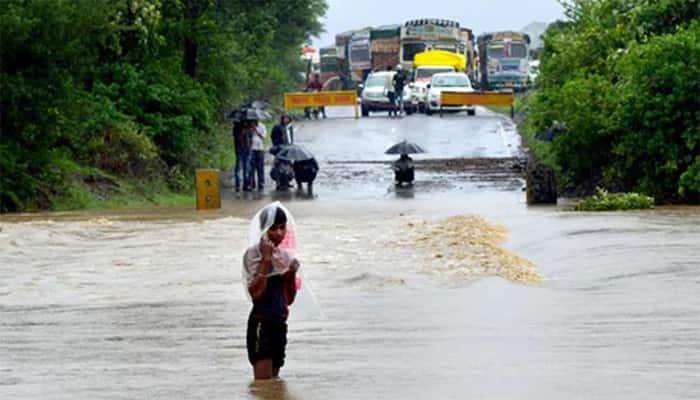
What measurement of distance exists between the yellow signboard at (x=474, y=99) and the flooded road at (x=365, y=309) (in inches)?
1055

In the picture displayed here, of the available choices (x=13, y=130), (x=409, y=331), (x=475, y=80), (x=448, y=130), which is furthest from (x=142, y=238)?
(x=475, y=80)

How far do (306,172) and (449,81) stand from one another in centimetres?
2562

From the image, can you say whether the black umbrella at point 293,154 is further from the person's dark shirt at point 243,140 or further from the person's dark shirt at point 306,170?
the person's dark shirt at point 243,140

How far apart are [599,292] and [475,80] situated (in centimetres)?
6518

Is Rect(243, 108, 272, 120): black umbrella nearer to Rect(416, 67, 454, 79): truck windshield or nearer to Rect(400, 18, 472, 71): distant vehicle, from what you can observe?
Rect(416, 67, 454, 79): truck windshield

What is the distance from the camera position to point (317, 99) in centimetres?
5853

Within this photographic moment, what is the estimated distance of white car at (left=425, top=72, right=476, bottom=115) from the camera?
61.7 m

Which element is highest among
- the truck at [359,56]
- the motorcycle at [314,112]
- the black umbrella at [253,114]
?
the truck at [359,56]

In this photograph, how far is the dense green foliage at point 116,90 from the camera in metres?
33.5

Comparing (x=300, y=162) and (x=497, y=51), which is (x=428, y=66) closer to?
(x=497, y=51)

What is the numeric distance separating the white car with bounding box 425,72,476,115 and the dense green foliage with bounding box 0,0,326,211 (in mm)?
10608

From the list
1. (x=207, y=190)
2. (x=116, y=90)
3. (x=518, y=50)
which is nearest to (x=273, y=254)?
(x=207, y=190)

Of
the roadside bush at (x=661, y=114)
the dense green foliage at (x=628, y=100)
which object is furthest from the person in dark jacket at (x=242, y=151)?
the roadside bush at (x=661, y=114)

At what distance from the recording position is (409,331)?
16375 millimetres
